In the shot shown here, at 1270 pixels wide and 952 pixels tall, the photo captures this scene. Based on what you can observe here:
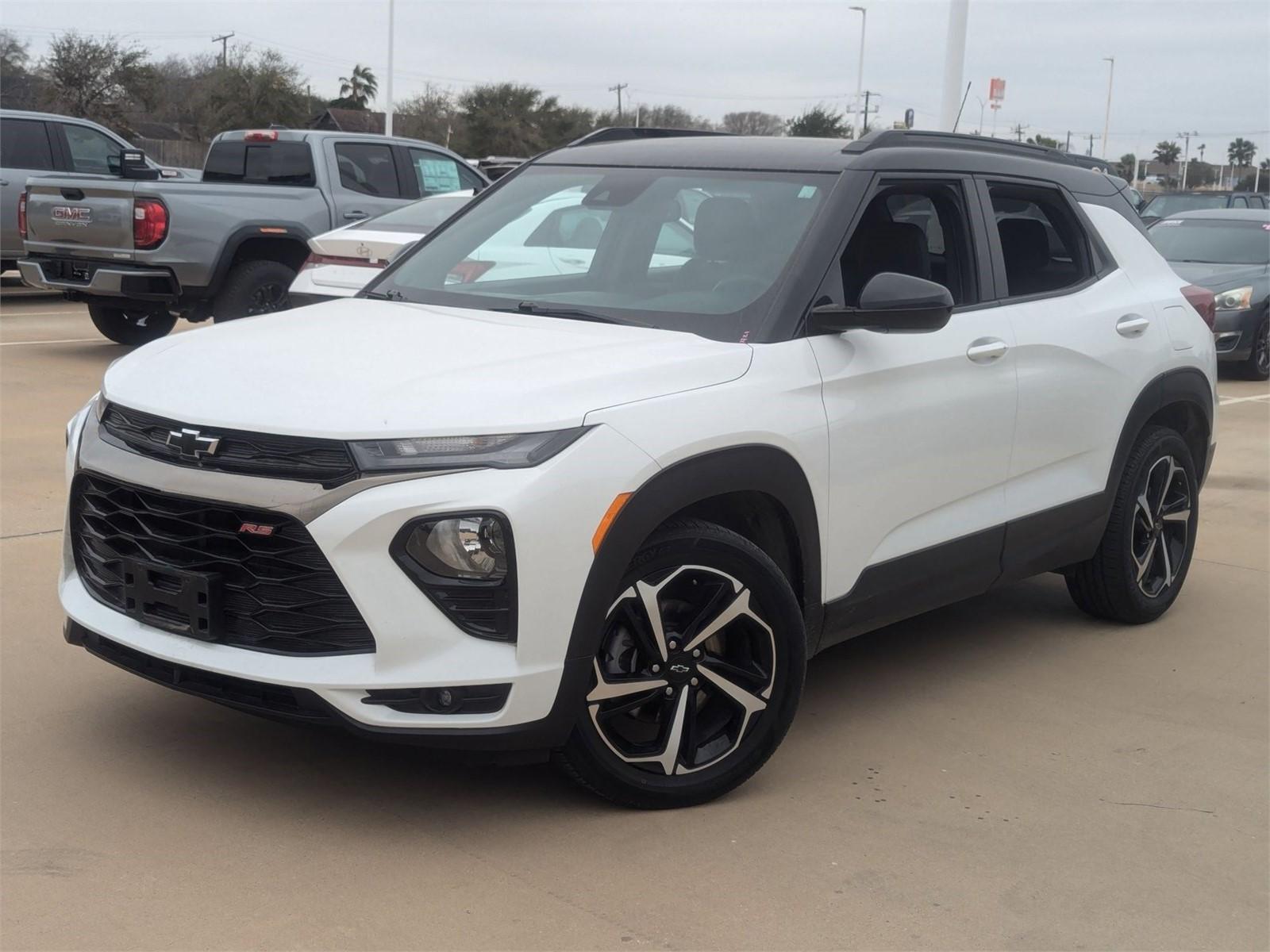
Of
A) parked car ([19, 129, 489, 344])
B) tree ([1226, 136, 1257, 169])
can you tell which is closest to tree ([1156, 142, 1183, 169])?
tree ([1226, 136, 1257, 169])

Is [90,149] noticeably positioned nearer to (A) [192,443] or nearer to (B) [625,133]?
(B) [625,133]

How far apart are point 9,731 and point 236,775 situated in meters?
0.76

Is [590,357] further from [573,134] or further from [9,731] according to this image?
[573,134]

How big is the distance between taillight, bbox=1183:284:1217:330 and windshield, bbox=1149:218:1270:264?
30.4 feet

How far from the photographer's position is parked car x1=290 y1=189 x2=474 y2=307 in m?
9.40

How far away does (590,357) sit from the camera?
3623mm

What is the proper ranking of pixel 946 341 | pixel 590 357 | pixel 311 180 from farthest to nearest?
1. pixel 311 180
2. pixel 946 341
3. pixel 590 357

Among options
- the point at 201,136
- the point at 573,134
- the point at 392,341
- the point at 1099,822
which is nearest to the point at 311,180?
the point at 392,341

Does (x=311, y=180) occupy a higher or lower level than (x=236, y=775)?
higher

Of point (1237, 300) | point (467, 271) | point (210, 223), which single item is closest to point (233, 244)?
point (210, 223)

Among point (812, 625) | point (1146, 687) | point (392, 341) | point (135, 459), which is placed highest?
point (392, 341)

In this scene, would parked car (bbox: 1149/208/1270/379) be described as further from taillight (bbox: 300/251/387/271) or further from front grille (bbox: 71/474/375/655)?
front grille (bbox: 71/474/375/655)

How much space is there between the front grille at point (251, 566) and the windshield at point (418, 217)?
644 cm

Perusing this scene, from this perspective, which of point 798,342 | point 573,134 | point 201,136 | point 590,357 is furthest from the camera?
point 573,134
